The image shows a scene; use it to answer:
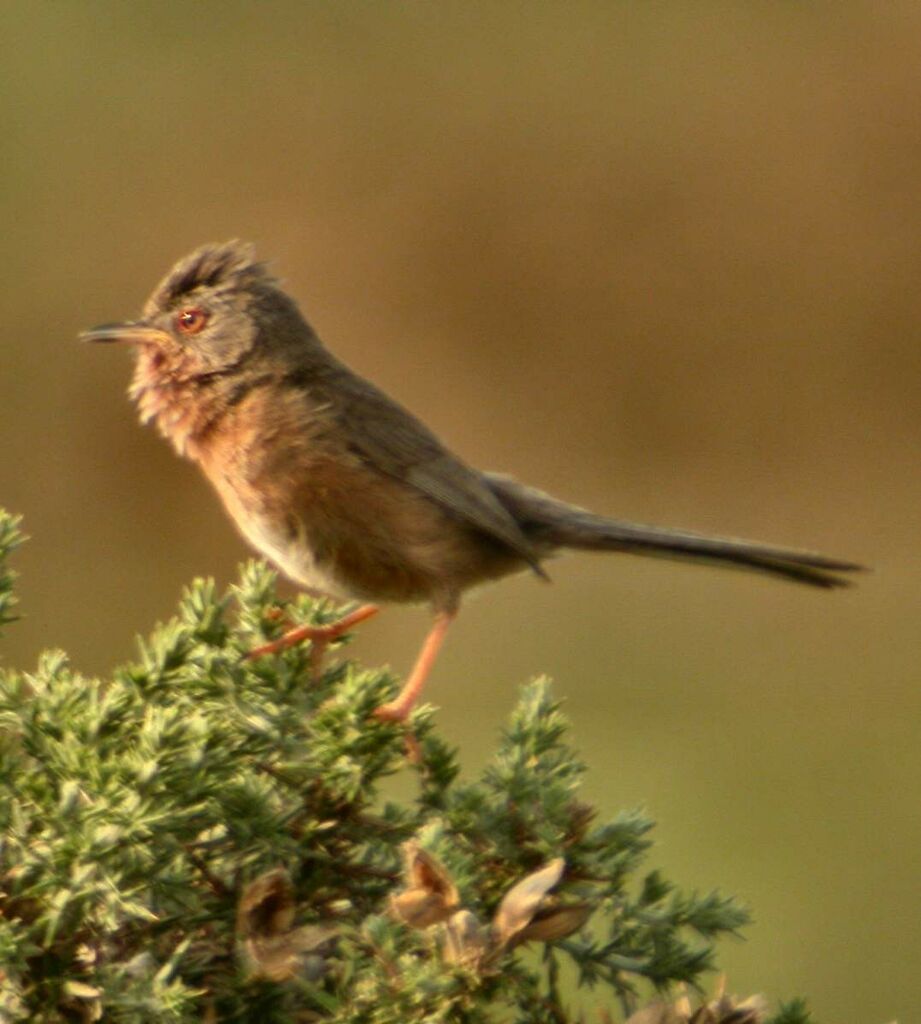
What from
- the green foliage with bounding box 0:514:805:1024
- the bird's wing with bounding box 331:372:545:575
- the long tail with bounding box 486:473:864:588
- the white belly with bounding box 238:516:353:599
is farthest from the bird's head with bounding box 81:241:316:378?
the green foliage with bounding box 0:514:805:1024

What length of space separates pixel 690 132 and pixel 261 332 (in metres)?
7.41

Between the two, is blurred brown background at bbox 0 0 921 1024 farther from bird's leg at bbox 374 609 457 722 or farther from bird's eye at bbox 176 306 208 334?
bird's eye at bbox 176 306 208 334

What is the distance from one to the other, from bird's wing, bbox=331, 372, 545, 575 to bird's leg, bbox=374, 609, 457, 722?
264mm

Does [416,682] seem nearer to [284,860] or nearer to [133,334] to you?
[133,334]

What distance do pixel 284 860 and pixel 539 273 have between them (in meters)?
9.85

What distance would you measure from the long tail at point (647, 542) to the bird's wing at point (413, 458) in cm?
26

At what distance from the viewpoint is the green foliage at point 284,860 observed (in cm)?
225

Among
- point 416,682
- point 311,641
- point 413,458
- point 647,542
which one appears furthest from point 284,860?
point 647,542

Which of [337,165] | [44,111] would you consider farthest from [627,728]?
[44,111]

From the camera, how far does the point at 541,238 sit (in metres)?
12.0

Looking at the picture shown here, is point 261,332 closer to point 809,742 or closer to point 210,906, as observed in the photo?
point 210,906

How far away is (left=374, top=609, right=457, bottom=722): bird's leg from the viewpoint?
2826 mm

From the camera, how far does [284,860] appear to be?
2.51 m

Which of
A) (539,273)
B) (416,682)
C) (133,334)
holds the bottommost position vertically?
(416,682)
